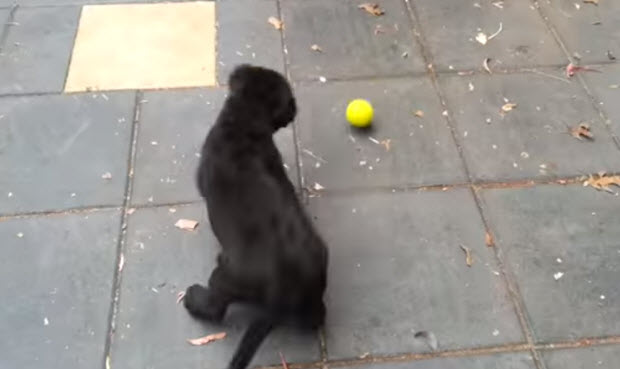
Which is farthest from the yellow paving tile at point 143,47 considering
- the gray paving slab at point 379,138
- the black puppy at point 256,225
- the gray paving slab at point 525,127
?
the gray paving slab at point 525,127

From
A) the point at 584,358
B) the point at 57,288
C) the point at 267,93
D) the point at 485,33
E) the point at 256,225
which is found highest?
the point at 267,93

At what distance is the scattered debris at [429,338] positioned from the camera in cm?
321

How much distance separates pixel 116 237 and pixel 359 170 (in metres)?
1.31

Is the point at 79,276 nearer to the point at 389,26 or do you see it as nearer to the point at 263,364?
the point at 263,364

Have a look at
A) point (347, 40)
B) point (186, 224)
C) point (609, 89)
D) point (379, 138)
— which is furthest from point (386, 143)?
point (609, 89)

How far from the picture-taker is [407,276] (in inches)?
136

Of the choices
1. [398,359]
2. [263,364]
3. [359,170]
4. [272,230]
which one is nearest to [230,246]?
[272,230]

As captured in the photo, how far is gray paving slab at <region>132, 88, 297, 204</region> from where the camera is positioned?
3.80 m

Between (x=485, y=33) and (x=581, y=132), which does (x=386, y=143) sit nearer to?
(x=581, y=132)

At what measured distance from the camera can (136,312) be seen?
10.8ft

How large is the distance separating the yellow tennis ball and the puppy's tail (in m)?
1.60

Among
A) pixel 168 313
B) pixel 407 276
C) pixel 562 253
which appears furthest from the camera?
pixel 562 253

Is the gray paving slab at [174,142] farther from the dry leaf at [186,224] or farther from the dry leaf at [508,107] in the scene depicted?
the dry leaf at [508,107]

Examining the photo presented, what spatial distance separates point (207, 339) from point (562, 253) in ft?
5.82
